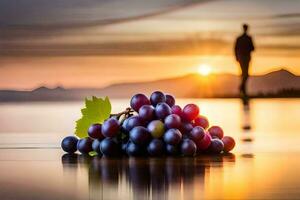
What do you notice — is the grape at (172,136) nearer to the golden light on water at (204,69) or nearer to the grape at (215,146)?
the grape at (215,146)

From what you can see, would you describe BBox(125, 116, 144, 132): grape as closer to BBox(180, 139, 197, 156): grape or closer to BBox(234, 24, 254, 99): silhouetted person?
BBox(180, 139, 197, 156): grape

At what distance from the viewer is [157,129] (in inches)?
49.3

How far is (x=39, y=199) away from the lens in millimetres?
722

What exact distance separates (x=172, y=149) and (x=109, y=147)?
11 cm

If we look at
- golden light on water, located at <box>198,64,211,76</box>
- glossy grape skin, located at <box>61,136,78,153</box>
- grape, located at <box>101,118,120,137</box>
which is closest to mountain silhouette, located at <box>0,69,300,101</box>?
golden light on water, located at <box>198,64,211,76</box>

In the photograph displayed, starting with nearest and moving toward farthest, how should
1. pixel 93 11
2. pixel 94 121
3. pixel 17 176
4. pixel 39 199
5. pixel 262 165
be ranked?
pixel 39 199 → pixel 17 176 → pixel 262 165 → pixel 94 121 → pixel 93 11

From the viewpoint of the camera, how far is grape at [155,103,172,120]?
1.27 metres

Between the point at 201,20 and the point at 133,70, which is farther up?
the point at 201,20

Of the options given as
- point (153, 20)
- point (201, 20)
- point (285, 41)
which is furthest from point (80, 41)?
point (285, 41)

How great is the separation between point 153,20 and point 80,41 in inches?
8.7

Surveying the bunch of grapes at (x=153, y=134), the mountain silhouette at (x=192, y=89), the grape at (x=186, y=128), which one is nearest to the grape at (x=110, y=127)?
the bunch of grapes at (x=153, y=134)

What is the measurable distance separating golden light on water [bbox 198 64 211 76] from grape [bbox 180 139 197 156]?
30.4 inches

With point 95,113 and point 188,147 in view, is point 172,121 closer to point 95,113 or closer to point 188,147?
point 188,147

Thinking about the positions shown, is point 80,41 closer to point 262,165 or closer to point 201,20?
point 201,20
